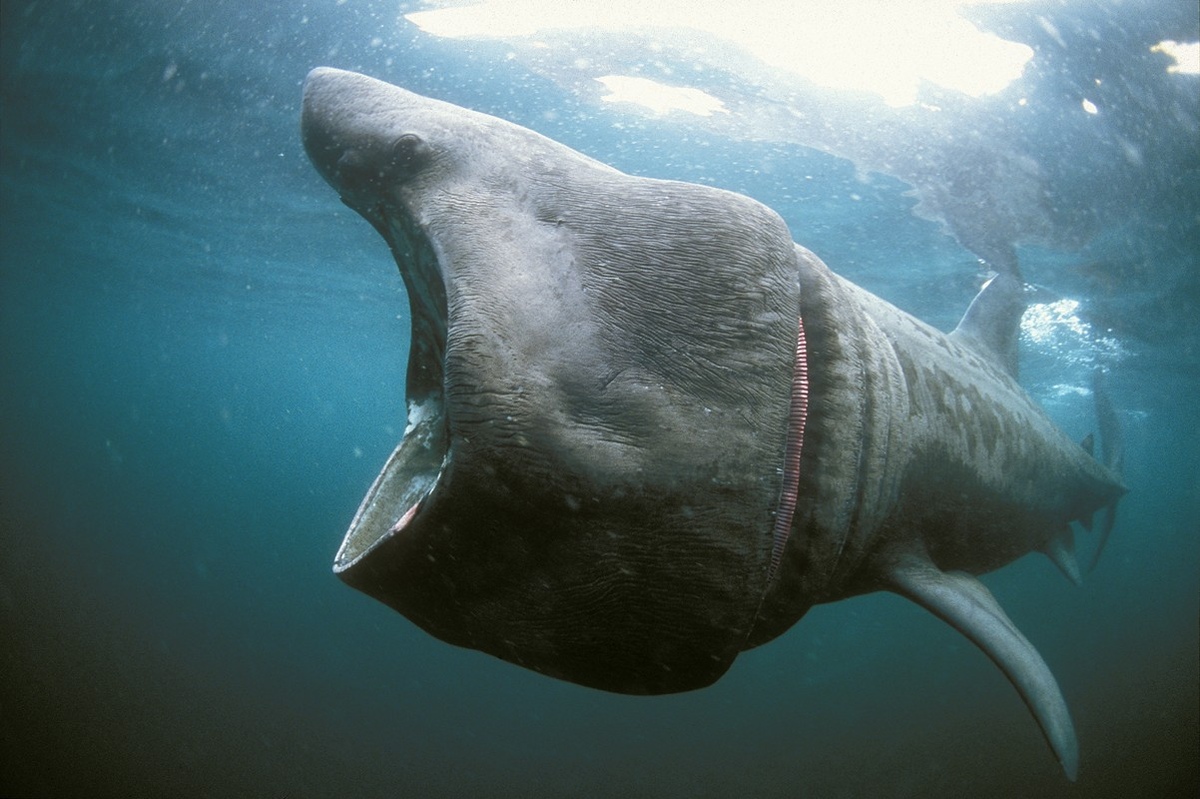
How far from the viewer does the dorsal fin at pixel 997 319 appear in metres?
5.43

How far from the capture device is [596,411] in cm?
133

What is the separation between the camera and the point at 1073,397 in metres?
27.7

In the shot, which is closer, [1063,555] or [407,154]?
[407,154]

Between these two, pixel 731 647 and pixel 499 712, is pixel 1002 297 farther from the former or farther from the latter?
pixel 499 712

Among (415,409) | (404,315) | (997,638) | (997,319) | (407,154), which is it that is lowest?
(404,315)

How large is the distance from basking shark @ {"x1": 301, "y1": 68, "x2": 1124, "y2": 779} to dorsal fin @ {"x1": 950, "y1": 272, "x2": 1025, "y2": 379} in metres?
3.98

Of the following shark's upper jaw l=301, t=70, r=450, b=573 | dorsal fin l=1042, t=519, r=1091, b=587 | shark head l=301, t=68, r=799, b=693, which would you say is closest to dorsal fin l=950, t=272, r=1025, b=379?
dorsal fin l=1042, t=519, r=1091, b=587

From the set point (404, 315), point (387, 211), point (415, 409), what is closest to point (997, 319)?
point (415, 409)

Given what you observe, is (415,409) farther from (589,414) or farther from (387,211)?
(589,414)

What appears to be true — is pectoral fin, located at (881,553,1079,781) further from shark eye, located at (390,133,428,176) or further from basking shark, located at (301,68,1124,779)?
shark eye, located at (390,133,428,176)

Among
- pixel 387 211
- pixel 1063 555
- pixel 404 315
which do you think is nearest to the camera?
pixel 387 211

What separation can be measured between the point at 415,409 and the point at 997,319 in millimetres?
5296

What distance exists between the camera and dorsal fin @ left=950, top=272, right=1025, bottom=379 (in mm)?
5434

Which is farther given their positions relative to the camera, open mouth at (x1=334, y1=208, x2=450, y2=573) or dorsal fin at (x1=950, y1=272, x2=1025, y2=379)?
dorsal fin at (x1=950, y1=272, x2=1025, y2=379)
